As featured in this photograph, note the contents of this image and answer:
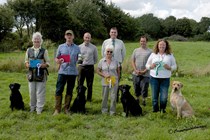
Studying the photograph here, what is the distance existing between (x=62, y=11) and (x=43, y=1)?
10.4 feet

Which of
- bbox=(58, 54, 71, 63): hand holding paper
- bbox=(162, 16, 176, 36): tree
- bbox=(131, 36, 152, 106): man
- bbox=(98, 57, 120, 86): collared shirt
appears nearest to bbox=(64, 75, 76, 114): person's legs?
bbox=(58, 54, 71, 63): hand holding paper

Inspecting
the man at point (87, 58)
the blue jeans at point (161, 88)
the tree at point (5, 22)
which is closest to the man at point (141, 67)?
the blue jeans at point (161, 88)

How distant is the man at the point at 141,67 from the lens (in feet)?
27.0

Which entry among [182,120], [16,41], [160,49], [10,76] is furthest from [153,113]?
[16,41]

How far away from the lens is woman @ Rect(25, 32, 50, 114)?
7.42 m

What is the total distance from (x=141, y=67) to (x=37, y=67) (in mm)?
2771

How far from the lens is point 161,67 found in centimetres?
712

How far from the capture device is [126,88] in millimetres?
7414

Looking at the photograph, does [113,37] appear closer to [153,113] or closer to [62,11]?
[153,113]

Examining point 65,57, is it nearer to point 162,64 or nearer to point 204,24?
point 162,64

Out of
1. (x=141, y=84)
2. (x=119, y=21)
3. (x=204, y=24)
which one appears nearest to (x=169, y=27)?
(x=204, y=24)

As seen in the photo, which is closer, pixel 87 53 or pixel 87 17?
pixel 87 53

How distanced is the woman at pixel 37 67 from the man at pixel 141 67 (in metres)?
2.40

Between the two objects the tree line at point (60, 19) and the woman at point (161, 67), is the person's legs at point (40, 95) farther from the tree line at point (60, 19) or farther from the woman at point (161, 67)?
the tree line at point (60, 19)
